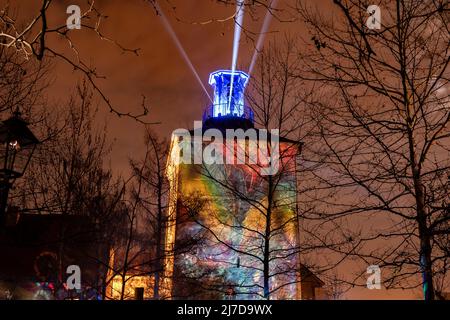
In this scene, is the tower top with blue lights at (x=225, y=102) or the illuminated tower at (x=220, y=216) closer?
the illuminated tower at (x=220, y=216)

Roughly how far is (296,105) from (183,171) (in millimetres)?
13991

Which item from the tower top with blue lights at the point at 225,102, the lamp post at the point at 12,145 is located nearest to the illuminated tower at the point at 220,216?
the tower top with blue lights at the point at 225,102

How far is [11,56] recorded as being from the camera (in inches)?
377

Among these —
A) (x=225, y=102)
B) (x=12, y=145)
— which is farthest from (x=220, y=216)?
(x=12, y=145)

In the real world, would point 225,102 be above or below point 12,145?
above

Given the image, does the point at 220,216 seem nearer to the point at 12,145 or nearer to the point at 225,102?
the point at 225,102

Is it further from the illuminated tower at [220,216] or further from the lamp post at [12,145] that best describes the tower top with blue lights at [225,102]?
the lamp post at [12,145]

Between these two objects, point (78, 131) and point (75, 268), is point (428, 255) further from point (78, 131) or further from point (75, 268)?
point (75, 268)

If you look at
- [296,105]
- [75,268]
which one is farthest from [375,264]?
[75,268]

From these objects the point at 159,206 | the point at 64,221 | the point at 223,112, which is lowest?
the point at 64,221

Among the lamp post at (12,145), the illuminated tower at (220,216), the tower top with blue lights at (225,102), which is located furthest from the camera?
the tower top with blue lights at (225,102)

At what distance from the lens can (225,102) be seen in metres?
30.6

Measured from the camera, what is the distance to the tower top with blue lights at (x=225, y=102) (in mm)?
27672

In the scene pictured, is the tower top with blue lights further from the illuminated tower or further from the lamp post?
the lamp post
